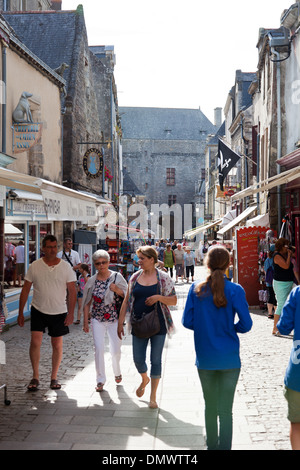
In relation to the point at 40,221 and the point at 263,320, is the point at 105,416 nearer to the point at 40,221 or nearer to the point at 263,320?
the point at 263,320

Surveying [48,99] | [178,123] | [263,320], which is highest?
[178,123]

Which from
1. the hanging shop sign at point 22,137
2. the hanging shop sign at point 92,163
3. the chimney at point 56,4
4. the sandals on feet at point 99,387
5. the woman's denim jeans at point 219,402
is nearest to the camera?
the woman's denim jeans at point 219,402

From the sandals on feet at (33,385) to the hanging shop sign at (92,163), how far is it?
40.4ft

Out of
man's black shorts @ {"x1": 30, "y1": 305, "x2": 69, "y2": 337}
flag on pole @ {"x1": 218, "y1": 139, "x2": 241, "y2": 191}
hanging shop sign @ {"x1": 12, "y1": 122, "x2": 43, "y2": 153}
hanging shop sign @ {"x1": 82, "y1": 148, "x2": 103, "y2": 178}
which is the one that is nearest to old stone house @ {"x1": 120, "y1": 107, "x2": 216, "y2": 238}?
flag on pole @ {"x1": 218, "y1": 139, "x2": 241, "y2": 191}

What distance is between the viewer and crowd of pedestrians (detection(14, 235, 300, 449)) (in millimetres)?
3816

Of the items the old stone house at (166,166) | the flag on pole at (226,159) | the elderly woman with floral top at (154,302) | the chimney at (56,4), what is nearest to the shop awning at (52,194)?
the elderly woman with floral top at (154,302)

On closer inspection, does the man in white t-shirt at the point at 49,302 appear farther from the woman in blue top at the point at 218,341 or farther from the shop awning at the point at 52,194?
the woman in blue top at the point at 218,341

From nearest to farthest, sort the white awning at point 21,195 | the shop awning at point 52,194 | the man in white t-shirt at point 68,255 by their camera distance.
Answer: the shop awning at point 52,194 < the white awning at point 21,195 < the man in white t-shirt at point 68,255

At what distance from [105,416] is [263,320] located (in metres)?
6.58

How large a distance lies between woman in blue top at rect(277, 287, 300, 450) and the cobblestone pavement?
0.66 metres

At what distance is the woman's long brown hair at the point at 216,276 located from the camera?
3887 mm

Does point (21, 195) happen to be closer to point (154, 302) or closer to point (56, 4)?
point (154, 302)

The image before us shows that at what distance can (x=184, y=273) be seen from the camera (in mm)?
22766
